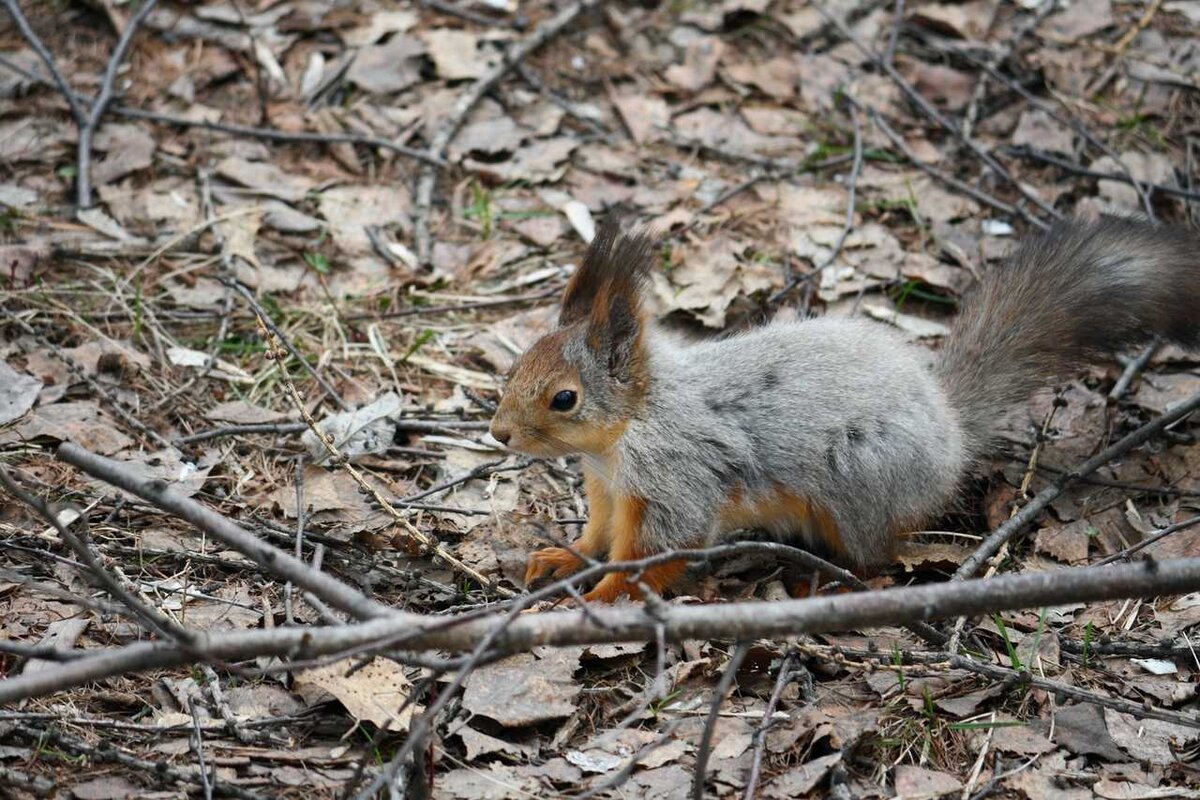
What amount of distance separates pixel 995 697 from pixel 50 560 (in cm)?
285

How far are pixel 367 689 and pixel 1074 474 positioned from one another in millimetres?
2468

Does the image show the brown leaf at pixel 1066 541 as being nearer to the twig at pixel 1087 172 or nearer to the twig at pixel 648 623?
the twig at pixel 648 623

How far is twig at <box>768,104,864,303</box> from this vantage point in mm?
5070

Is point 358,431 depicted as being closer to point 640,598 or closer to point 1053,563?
point 640,598

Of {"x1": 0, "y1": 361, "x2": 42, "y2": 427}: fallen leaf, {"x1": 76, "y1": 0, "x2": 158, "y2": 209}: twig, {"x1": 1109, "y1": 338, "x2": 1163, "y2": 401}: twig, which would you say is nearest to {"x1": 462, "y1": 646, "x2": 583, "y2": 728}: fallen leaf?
{"x1": 0, "y1": 361, "x2": 42, "y2": 427}: fallen leaf

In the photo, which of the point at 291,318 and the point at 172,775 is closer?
the point at 172,775

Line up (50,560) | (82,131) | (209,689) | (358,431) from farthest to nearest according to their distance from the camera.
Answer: (82,131), (358,431), (50,560), (209,689)

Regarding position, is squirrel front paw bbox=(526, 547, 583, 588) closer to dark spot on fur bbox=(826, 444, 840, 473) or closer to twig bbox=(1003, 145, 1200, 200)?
dark spot on fur bbox=(826, 444, 840, 473)

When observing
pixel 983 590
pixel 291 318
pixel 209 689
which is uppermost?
pixel 983 590

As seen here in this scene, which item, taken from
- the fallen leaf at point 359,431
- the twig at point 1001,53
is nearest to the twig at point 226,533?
the fallen leaf at point 359,431

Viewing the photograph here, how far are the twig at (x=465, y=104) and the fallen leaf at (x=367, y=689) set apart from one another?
2.52 meters

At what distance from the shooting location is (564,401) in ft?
12.5

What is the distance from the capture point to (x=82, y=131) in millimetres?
5699

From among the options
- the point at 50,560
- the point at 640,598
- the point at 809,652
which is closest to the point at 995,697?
the point at 809,652
